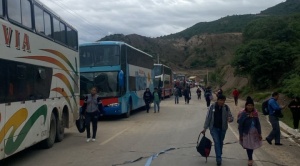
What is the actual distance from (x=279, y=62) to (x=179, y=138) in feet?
94.8

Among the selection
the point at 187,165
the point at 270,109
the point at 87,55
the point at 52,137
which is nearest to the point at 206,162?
the point at 187,165

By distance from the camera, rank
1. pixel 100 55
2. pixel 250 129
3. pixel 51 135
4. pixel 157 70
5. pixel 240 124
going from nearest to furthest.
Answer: pixel 250 129 → pixel 240 124 → pixel 51 135 → pixel 100 55 → pixel 157 70

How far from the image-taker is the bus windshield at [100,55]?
21641mm

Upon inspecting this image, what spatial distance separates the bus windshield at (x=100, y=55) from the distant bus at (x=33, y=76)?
5941 millimetres

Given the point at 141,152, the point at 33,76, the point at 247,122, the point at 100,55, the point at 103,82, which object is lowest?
the point at 141,152

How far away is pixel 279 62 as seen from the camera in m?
40.9

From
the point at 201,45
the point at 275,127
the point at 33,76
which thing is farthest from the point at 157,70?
the point at 201,45

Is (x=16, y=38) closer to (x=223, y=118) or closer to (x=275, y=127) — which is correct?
(x=223, y=118)

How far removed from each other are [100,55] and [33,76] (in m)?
11.2

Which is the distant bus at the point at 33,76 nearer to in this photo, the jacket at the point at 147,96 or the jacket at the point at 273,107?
the jacket at the point at 273,107

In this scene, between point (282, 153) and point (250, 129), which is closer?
point (250, 129)

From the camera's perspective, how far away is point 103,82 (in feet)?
69.7

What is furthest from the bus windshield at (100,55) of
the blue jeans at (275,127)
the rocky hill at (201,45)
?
the rocky hill at (201,45)

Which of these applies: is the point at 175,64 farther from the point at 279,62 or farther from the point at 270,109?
the point at 270,109
